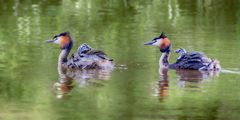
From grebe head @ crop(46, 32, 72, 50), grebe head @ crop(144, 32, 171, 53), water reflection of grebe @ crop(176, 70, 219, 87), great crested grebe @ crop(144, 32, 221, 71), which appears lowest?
water reflection of grebe @ crop(176, 70, 219, 87)

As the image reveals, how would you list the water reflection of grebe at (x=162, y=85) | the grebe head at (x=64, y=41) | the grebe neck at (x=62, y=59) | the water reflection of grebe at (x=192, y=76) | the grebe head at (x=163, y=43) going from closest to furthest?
the water reflection of grebe at (x=162, y=85) → the water reflection of grebe at (x=192, y=76) → the grebe neck at (x=62, y=59) → the grebe head at (x=163, y=43) → the grebe head at (x=64, y=41)

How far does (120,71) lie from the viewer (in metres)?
15.5

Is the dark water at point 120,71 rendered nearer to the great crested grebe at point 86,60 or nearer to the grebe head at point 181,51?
the great crested grebe at point 86,60

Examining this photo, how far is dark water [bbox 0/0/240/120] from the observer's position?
1234 cm

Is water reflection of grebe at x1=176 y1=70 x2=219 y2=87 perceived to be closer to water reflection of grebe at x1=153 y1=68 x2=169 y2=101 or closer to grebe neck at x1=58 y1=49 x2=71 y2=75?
water reflection of grebe at x1=153 y1=68 x2=169 y2=101

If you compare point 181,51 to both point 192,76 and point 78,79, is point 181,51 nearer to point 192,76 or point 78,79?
point 192,76

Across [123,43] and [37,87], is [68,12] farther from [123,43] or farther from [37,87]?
[37,87]

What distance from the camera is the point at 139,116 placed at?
1191cm

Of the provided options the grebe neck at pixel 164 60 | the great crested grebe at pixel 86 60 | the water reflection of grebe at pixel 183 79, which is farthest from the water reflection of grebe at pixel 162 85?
the great crested grebe at pixel 86 60

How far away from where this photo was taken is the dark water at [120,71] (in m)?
12.3

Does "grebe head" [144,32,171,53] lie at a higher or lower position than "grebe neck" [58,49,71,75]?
higher

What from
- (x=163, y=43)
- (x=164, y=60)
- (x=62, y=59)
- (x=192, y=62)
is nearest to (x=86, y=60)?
(x=62, y=59)

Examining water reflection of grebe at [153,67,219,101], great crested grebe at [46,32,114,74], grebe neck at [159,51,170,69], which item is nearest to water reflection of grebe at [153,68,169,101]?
water reflection of grebe at [153,67,219,101]

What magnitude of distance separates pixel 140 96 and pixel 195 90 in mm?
1010
